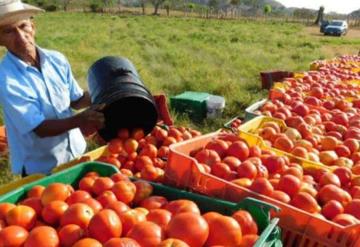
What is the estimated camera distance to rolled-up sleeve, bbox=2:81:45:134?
2770 mm

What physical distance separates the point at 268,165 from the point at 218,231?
1.04 metres

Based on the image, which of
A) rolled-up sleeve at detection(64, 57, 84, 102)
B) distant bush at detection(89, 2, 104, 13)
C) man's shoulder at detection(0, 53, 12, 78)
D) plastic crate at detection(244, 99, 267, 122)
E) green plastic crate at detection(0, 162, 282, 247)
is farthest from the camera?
distant bush at detection(89, 2, 104, 13)

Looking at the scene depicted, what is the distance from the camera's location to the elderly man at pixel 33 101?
2770 mm

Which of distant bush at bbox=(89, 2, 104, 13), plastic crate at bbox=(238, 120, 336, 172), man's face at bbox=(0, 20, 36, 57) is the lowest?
distant bush at bbox=(89, 2, 104, 13)

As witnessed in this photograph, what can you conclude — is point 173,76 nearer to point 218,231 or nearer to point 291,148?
point 291,148

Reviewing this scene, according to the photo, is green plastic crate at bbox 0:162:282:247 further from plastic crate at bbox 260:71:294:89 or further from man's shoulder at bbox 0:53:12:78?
plastic crate at bbox 260:71:294:89

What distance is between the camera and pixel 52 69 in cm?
312

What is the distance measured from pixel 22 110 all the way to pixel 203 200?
4.46 ft

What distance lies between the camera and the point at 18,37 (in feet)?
9.29

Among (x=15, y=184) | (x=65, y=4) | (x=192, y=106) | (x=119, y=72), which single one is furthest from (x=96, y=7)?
(x=15, y=184)

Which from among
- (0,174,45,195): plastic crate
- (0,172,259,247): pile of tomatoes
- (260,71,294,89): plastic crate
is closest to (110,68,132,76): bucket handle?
(0,174,45,195): plastic crate

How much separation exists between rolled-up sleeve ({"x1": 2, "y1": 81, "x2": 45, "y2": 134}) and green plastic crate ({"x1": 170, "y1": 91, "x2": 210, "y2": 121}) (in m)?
4.36

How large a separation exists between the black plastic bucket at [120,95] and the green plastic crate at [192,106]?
376cm

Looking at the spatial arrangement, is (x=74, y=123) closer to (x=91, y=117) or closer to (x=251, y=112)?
(x=91, y=117)
